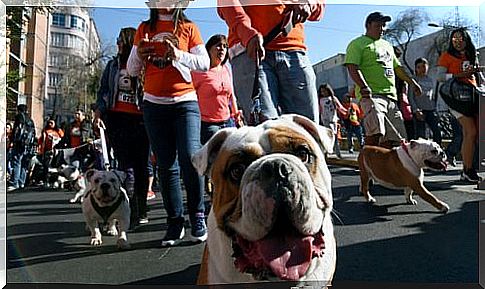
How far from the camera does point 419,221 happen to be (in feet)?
7.96

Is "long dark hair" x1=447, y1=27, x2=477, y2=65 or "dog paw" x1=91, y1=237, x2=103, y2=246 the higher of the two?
"long dark hair" x1=447, y1=27, x2=477, y2=65

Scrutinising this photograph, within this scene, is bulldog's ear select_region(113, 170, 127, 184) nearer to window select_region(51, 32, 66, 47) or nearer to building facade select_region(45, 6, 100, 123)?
building facade select_region(45, 6, 100, 123)

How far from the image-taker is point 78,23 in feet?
8.03

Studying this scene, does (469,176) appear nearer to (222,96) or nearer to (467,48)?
(467,48)

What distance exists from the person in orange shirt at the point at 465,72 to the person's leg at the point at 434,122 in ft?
0.26

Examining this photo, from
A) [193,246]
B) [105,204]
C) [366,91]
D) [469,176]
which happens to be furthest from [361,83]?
[105,204]

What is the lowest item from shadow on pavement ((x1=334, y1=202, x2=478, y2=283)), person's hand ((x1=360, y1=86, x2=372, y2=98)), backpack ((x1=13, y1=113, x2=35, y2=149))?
shadow on pavement ((x1=334, y1=202, x2=478, y2=283))

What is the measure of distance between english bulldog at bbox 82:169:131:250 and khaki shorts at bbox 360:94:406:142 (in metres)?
1.08

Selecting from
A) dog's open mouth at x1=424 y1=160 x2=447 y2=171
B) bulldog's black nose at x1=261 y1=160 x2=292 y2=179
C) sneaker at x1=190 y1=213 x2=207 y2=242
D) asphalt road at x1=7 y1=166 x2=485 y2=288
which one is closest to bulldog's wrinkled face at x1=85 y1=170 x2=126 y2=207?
asphalt road at x1=7 y1=166 x2=485 y2=288

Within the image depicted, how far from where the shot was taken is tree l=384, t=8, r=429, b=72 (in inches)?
92.4

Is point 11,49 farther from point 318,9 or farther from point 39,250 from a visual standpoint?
point 318,9

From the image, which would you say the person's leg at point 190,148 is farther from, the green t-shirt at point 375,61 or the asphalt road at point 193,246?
the green t-shirt at point 375,61

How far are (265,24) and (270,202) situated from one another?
802 millimetres

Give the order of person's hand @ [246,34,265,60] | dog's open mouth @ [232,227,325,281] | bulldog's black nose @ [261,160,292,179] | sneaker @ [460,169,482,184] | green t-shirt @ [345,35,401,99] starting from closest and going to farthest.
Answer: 1. bulldog's black nose @ [261,160,292,179]
2. dog's open mouth @ [232,227,325,281]
3. person's hand @ [246,34,265,60]
4. green t-shirt @ [345,35,401,99]
5. sneaker @ [460,169,482,184]
